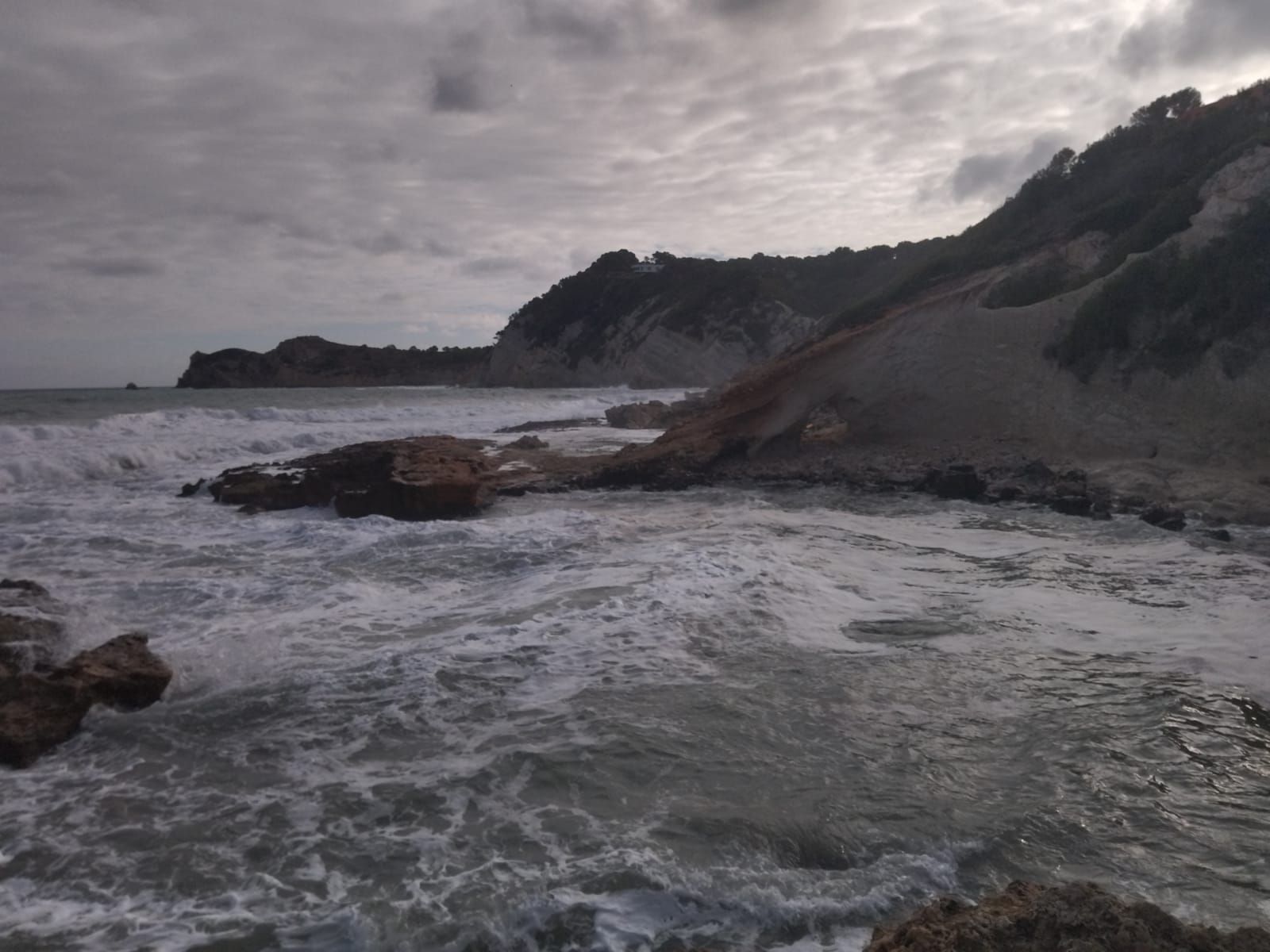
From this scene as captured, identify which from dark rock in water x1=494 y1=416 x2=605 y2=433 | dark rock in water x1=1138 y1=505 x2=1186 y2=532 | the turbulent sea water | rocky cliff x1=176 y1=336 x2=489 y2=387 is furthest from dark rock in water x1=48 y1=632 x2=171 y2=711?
rocky cliff x1=176 y1=336 x2=489 y2=387

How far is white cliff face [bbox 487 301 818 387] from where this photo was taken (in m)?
58.4

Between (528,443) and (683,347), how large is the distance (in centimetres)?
3931

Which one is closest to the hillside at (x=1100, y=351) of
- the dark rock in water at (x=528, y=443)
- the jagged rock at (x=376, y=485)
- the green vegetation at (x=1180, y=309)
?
the green vegetation at (x=1180, y=309)

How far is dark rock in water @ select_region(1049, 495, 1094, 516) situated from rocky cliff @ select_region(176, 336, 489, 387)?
241 feet

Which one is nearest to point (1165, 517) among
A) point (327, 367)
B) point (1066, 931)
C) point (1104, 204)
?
point (1066, 931)

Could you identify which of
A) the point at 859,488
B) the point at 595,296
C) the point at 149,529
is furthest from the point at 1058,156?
the point at 595,296

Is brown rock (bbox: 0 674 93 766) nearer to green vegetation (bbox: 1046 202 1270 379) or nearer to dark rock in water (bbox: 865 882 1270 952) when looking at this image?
dark rock in water (bbox: 865 882 1270 952)

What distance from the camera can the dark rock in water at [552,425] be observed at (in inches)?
1184

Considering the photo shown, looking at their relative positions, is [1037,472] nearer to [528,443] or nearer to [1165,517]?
[1165,517]

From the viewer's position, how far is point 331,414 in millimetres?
35625

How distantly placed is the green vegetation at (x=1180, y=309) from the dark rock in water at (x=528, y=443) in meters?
11.5

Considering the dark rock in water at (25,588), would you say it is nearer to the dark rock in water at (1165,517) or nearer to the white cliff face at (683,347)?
the dark rock in water at (1165,517)

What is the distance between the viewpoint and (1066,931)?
2.77 m

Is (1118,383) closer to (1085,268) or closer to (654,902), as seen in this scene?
(1085,268)
